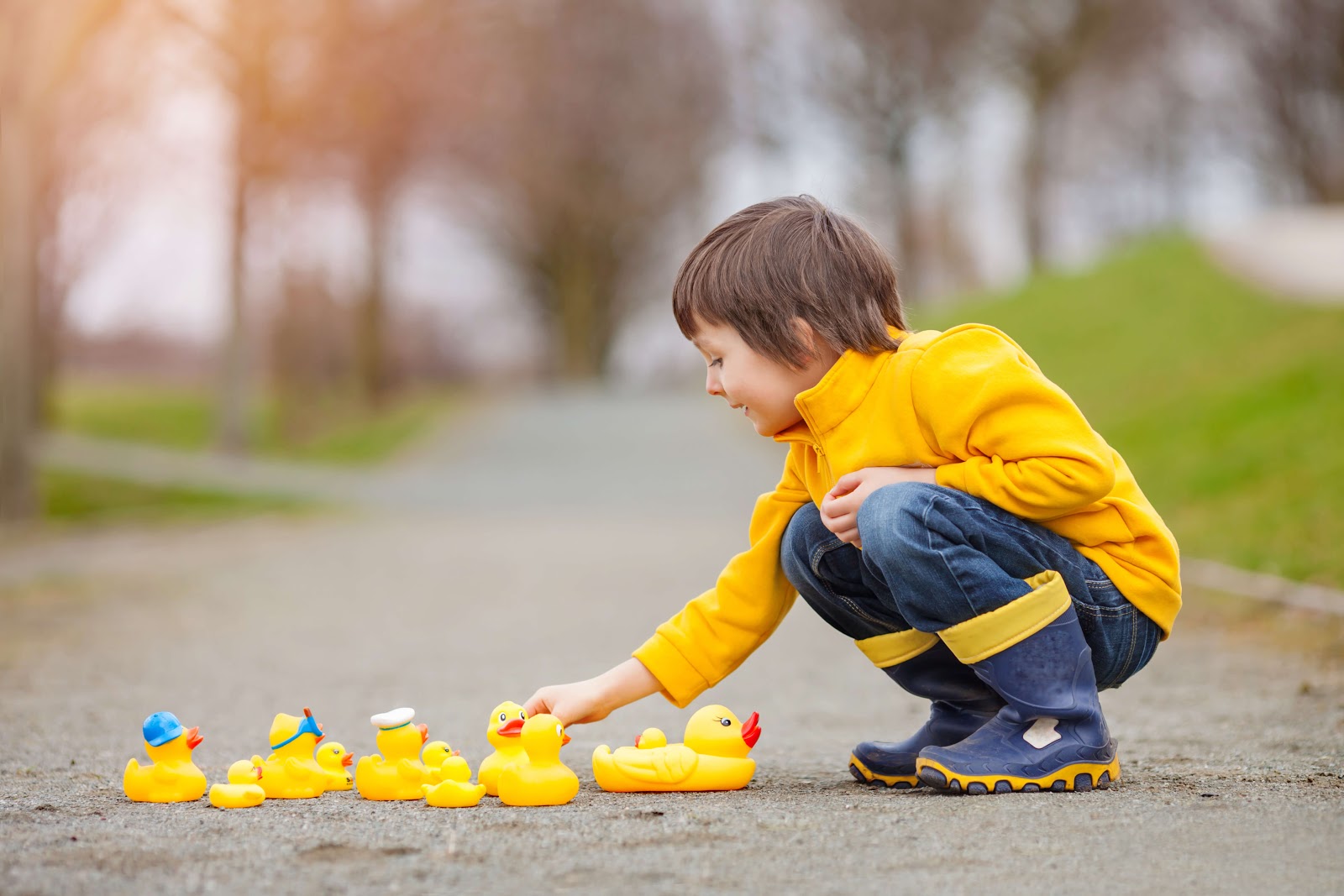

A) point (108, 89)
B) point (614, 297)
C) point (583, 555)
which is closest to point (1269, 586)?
point (583, 555)

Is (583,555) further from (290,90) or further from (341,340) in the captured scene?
(341,340)

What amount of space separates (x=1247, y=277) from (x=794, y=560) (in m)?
12.4

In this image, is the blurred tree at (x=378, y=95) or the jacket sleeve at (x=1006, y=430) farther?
the blurred tree at (x=378, y=95)

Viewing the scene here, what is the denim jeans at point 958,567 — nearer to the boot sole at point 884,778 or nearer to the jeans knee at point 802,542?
the jeans knee at point 802,542

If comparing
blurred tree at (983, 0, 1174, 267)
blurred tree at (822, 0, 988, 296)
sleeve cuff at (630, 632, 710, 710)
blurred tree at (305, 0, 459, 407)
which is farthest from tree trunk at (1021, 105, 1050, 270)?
sleeve cuff at (630, 632, 710, 710)

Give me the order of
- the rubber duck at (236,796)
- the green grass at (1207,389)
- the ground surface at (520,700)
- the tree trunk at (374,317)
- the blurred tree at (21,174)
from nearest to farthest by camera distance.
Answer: the ground surface at (520,700) < the rubber duck at (236,796) < the green grass at (1207,389) < the blurred tree at (21,174) < the tree trunk at (374,317)

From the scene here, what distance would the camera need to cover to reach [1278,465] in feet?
23.1

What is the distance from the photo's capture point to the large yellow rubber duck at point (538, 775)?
2363mm

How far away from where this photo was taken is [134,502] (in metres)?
11.6

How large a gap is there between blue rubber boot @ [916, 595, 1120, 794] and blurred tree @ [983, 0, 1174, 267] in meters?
20.5

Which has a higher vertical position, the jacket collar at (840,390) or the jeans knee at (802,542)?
the jacket collar at (840,390)

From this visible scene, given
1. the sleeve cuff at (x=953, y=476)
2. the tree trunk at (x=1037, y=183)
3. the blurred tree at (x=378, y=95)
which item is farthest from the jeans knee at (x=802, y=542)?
the tree trunk at (x=1037, y=183)

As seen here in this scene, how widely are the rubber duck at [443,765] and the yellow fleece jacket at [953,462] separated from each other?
41 centimetres

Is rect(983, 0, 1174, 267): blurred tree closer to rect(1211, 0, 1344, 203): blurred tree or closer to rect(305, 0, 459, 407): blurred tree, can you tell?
rect(1211, 0, 1344, 203): blurred tree
